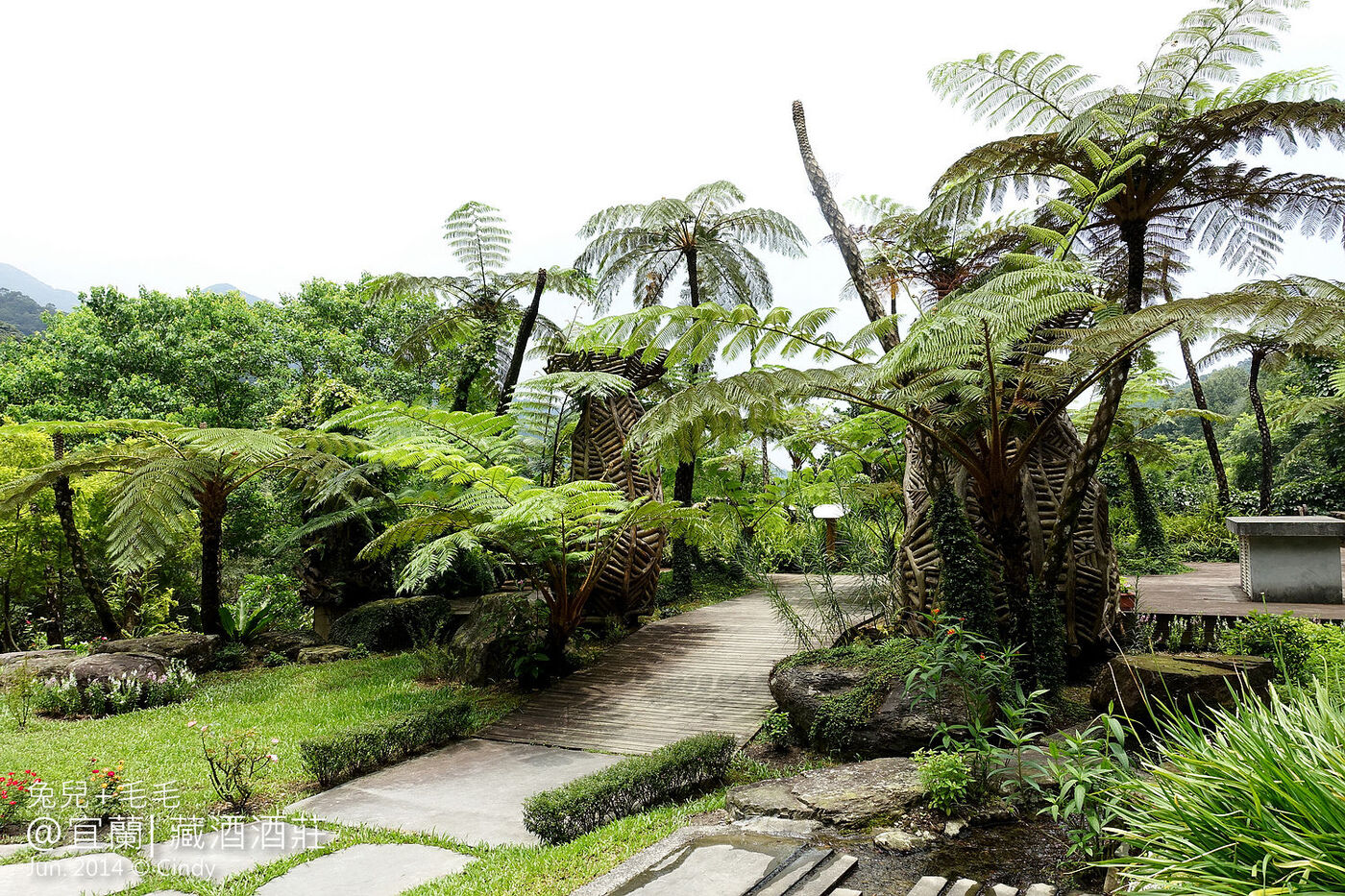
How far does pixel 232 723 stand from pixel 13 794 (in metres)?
2.41

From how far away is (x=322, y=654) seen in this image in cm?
1029

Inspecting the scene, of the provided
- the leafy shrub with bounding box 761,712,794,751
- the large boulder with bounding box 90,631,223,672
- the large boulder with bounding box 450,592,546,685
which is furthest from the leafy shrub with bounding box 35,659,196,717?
the leafy shrub with bounding box 761,712,794,751

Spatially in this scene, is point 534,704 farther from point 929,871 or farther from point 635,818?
point 929,871

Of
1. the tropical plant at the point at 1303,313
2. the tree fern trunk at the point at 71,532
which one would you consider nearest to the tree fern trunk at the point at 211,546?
the tree fern trunk at the point at 71,532

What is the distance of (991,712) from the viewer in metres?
5.20

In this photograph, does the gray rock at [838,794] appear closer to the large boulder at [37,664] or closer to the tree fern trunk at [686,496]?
the tree fern trunk at [686,496]

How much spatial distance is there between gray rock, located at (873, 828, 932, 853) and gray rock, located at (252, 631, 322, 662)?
30.3 ft

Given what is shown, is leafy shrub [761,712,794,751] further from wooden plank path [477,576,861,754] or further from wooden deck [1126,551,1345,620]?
wooden deck [1126,551,1345,620]

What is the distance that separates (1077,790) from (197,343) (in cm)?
1956

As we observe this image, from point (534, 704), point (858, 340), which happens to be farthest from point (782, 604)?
point (534, 704)

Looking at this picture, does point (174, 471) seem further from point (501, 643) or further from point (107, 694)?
point (501, 643)

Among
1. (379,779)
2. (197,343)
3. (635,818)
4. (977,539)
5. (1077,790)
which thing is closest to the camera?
(1077,790)

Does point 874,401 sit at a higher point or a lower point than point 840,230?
lower

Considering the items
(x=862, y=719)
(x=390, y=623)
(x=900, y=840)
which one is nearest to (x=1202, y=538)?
(x=862, y=719)
